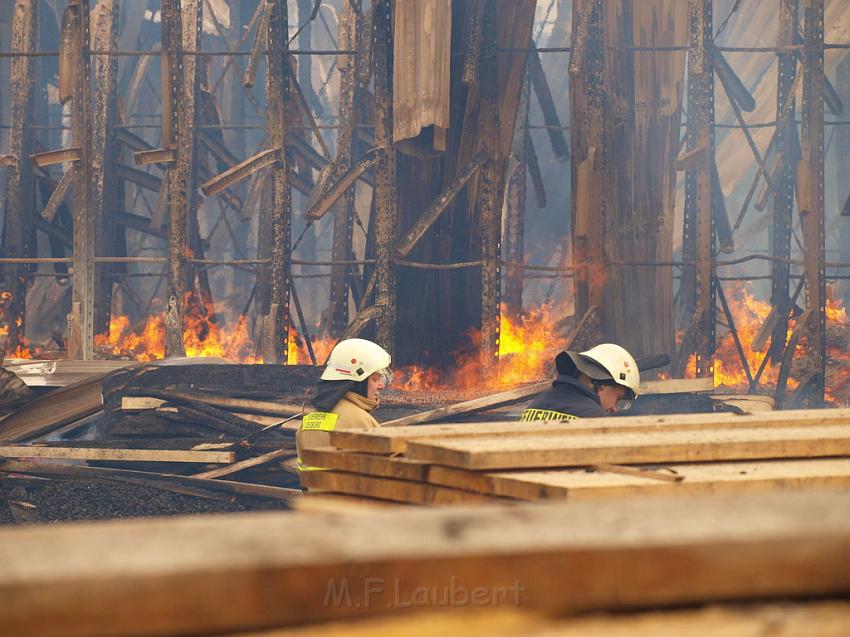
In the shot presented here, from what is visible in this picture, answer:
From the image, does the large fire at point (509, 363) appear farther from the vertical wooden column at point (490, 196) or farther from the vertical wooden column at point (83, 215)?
the vertical wooden column at point (83, 215)

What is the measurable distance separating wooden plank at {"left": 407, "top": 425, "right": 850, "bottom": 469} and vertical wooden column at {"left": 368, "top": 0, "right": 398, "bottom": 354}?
31.3ft

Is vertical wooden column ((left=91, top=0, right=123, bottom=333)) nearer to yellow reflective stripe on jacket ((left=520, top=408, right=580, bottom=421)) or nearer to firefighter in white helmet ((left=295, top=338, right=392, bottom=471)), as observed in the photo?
firefighter in white helmet ((left=295, top=338, right=392, bottom=471))

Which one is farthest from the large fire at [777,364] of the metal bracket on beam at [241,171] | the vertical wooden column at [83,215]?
the vertical wooden column at [83,215]

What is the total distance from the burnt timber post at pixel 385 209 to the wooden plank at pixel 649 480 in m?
9.76

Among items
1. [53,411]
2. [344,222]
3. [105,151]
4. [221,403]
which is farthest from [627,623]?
[105,151]

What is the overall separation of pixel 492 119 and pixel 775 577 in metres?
12.2

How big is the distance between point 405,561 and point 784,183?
14138 millimetres

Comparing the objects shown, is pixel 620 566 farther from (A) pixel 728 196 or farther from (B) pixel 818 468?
(A) pixel 728 196

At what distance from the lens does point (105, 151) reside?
17.6 metres

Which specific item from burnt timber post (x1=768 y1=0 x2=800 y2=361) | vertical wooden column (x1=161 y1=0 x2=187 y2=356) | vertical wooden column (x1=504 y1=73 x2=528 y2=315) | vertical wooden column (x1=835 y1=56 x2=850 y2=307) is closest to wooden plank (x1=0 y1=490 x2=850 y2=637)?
vertical wooden column (x1=161 y1=0 x2=187 y2=356)

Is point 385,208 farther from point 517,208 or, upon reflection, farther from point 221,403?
point 517,208

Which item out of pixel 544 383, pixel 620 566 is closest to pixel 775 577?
pixel 620 566

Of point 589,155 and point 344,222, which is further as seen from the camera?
point 344,222

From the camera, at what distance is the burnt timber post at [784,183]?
1480 cm
